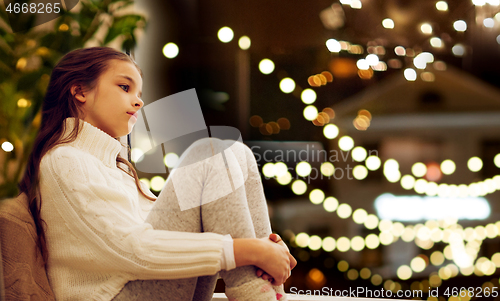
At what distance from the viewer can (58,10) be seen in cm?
113

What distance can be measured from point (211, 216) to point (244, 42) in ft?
2.80

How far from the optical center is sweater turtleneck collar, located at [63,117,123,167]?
0.77 metres

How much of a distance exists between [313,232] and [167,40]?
0.95 metres

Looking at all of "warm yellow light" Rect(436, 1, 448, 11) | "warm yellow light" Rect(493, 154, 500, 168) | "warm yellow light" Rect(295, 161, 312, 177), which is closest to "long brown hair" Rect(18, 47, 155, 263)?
"warm yellow light" Rect(295, 161, 312, 177)

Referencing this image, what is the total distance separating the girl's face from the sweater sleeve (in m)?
0.16

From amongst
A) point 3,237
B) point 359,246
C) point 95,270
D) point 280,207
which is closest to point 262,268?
point 95,270

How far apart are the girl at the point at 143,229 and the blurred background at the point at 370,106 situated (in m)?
0.57

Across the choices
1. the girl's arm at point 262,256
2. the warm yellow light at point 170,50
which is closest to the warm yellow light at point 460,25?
the warm yellow light at point 170,50

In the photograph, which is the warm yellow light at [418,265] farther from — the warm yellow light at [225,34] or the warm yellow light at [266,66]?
the warm yellow light at [225,34]

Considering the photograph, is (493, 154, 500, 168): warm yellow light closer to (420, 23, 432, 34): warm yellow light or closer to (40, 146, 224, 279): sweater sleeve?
(420, 23, 432, 34): warm yellow light

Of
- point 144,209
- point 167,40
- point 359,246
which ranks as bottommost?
point 359,246

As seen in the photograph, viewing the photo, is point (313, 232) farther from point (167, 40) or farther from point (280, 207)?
point (167, 40)

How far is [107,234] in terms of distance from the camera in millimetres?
659

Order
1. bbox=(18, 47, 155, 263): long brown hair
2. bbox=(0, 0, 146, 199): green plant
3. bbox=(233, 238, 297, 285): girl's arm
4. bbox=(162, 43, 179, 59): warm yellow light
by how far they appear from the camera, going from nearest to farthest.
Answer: bbox=(233, 238, 297, 285): girl's arm < bbox=(18, 47, 155, 263): long brown hair < bbox=(0, 0, 146, 199): green plant < bbox=(162, 43, 179, 59): warm yellow light
